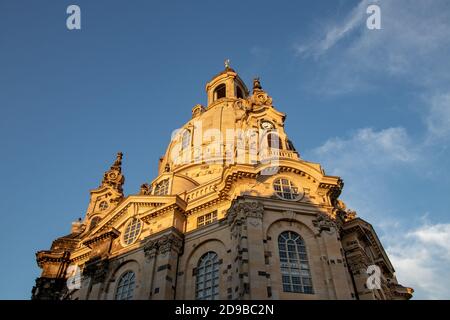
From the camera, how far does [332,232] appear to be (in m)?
29.8

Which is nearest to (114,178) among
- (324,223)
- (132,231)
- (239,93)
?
(132,231)

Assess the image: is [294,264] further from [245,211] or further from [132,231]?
[132,231]

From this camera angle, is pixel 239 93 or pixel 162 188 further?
pixel 239 93

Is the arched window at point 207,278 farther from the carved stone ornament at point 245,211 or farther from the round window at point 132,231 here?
the round window at point 132,231

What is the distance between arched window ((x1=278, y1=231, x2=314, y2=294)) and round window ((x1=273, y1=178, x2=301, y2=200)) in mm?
3291

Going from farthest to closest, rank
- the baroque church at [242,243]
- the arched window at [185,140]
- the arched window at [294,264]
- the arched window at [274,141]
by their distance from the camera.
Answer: the arched window at [185,140] → the arched window at [274,141] → the baroque church at [242,243] → the arched window at [294,264]

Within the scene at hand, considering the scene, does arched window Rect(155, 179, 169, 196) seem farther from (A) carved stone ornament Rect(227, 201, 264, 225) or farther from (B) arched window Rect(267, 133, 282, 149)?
(A) carved stone ornament Rect(227, 201, 264, 225)

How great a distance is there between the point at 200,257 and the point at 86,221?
26235 mm

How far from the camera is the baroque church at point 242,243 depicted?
2741 centimetres

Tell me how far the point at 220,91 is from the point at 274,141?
101ft

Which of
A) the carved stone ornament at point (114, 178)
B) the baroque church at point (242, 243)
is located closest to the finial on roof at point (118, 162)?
the carved stone ornament at point (114, 178)

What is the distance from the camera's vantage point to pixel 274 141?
135 ft

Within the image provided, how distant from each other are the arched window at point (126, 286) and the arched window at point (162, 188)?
9.68 m
